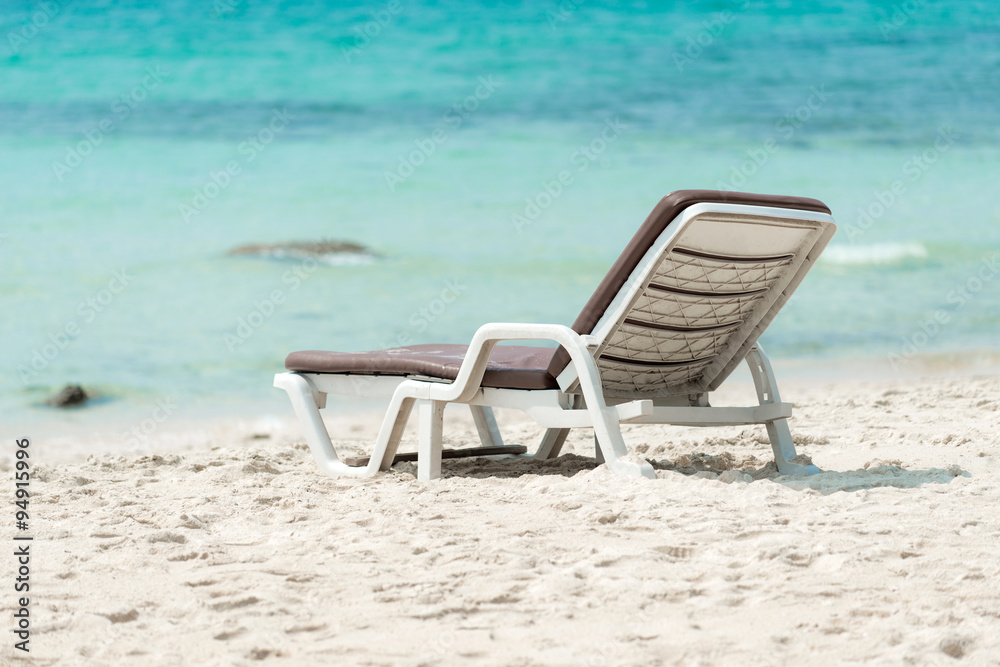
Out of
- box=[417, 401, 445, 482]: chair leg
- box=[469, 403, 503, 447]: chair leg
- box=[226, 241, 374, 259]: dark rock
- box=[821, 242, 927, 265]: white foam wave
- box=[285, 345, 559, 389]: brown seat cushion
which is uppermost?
box=[285, 345, 559, 389]: brown seat cushion

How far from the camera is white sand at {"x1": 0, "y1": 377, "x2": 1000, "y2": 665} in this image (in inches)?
A: 90.6

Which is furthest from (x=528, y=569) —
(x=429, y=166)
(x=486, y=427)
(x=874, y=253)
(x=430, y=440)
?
(x=429, y=166)

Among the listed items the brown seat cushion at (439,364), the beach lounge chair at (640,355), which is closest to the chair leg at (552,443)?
the beach lounge chair at (640,355)

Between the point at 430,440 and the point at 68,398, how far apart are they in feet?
16.6

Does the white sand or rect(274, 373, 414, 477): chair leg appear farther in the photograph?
rect(274, 373, 414, 477): chair leg

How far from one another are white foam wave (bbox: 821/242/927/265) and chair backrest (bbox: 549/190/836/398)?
11.4 meters

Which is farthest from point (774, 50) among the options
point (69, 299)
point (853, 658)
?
point (853, 658)

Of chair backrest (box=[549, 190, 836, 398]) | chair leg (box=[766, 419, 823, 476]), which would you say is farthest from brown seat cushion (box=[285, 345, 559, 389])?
chair leg (box=[766, 419, 823, 476])

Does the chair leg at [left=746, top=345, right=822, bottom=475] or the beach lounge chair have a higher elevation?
the beach lounge chair

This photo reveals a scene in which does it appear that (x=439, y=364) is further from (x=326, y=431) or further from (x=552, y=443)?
(x=552, y=443)

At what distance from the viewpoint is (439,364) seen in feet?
13.6

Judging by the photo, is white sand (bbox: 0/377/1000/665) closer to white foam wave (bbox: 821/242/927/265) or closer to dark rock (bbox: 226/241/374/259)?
dark rock (bbox: 226/241/374/259)

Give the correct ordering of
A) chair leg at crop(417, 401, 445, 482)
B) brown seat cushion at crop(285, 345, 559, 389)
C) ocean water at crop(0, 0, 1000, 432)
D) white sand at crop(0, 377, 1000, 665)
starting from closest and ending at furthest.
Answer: white sand at crop(0, 377, 1000, 665) < brown seat cushion at crop(285, 345, 559, 389) < chair leg at crop(417, 401, 445, 482) < ocean water at crop(0, 0, 1000, 432)

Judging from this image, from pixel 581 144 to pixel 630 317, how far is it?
17.8 metres
